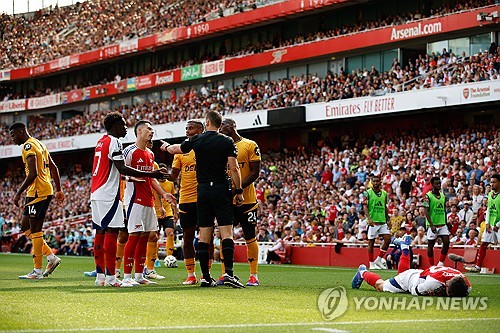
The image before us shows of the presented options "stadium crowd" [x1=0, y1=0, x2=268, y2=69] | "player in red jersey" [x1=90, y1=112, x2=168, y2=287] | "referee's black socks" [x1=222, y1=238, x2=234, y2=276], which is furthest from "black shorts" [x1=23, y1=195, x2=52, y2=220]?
"stadium crowd" [x1=0, y1=0, x2=268, y2=69]

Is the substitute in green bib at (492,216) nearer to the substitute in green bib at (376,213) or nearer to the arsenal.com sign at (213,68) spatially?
the substitute in green bib at (376,213)

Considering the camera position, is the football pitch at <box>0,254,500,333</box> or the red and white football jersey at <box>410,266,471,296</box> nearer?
the football pitch at <box>0,254,500,333</box>

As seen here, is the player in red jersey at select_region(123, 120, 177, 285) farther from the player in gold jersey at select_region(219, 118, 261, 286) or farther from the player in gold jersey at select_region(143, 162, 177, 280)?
the player in gold jersey at select_region(143, 162, 177, 280)

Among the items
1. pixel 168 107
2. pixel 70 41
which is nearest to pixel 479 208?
pixel 168 107

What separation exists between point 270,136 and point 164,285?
3262 centimetres

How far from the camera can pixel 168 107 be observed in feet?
164

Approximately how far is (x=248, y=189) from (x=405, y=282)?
3.43 meters

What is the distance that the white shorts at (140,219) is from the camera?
12.5 meters

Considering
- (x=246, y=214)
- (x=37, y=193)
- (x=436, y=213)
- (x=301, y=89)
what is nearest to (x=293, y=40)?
(x=301, y=89)

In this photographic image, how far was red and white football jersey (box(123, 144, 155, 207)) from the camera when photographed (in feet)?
41.1

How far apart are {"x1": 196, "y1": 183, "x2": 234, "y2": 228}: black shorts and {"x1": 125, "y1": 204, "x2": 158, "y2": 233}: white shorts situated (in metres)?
1.09

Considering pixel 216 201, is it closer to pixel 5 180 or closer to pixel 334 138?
pixel 334 138

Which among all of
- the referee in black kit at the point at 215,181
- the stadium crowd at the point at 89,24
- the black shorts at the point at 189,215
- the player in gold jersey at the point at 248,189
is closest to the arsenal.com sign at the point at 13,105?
the stadium crowd at the point at 89,24

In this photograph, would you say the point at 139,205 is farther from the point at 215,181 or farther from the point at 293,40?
the point at 293,40
